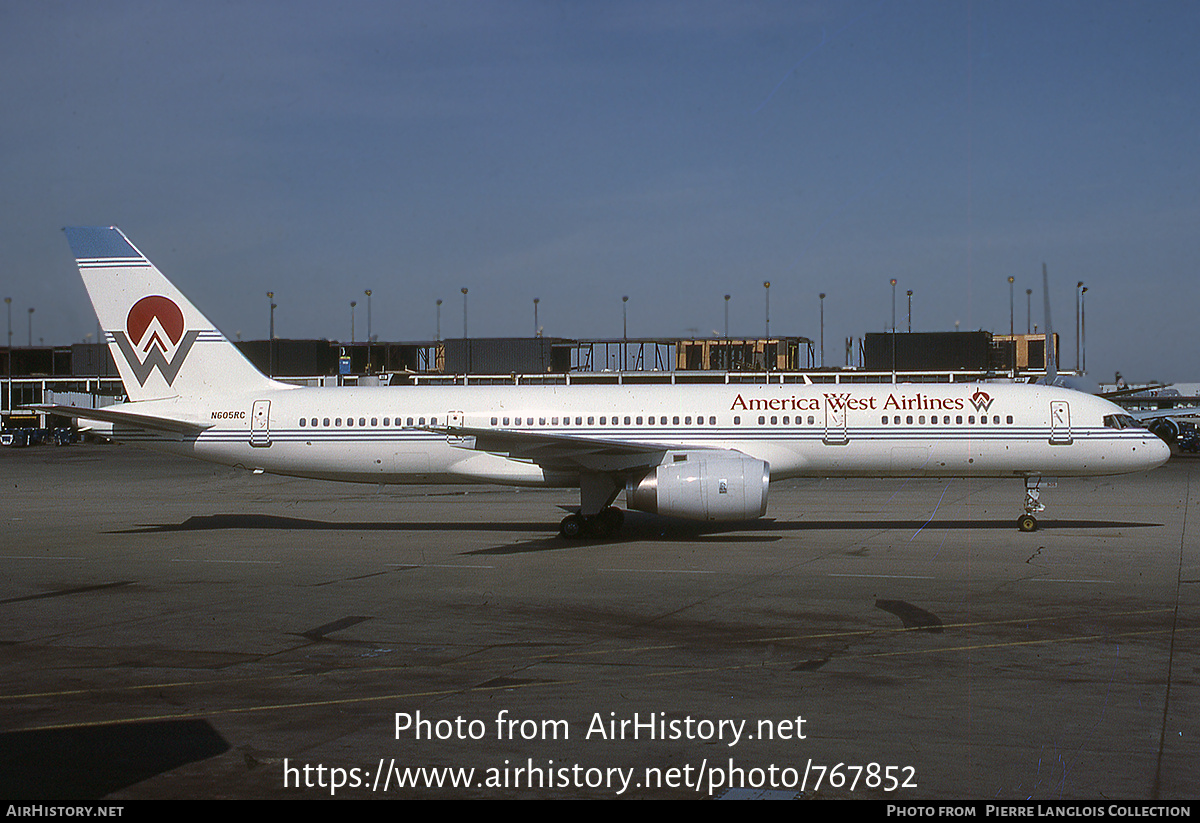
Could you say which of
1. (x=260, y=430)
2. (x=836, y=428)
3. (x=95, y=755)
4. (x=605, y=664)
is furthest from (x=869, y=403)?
(x=95, y=755)

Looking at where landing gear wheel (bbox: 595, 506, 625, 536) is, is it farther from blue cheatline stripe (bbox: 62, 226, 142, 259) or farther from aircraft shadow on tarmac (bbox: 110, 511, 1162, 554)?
blue cheatline stripe (bbox: 62, 226, 142, 259)

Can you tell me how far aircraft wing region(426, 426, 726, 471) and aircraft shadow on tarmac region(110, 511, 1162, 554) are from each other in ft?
6.11

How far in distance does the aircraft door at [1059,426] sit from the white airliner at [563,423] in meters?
0.03

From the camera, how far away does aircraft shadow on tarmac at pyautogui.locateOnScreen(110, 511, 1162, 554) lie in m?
25.3

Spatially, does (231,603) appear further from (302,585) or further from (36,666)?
(36,666)

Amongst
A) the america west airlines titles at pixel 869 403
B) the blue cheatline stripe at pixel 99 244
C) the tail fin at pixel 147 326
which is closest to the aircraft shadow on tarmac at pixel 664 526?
the america west airlines titles at pixel 869 403

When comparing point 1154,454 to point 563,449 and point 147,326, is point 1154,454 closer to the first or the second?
point 563,449

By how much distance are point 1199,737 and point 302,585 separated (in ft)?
46.5

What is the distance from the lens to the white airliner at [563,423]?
25.8 metres

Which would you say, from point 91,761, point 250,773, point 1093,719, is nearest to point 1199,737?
point 1093,719

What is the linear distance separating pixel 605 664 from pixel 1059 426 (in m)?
17.9

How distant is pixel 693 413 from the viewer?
2639cm

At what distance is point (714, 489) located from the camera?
907 inches

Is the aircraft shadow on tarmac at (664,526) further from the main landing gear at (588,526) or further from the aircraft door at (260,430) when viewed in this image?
the aircraft door at (260,430)
